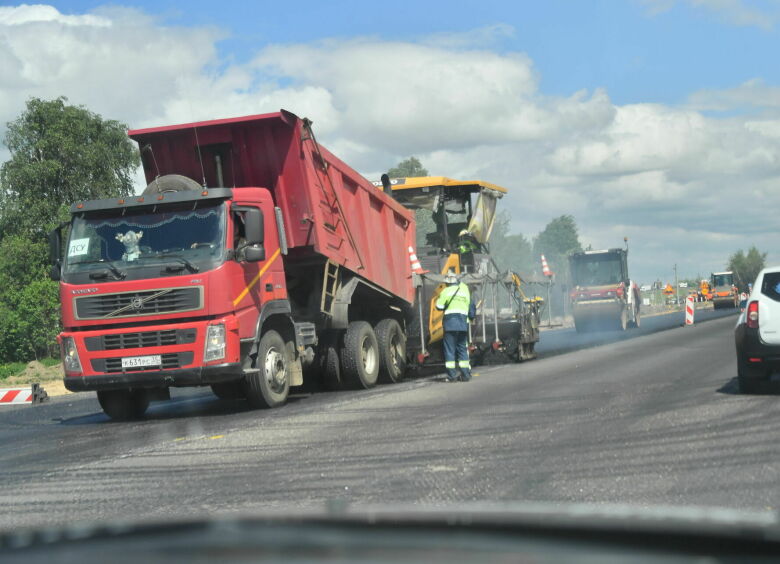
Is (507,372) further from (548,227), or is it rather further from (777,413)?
(548,227)

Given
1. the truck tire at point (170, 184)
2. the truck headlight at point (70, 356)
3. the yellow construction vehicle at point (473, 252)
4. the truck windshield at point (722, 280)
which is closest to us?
the truck headlight at point (70, 356)

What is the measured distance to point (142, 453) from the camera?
28.9 ft

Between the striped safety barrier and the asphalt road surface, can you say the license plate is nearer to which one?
the asphalt road surface

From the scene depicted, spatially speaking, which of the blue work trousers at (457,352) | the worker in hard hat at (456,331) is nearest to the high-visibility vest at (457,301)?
the worker in hard hat at (456,331)

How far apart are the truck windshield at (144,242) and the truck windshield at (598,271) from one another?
26996 millimetres

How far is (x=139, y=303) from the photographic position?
1130 cm

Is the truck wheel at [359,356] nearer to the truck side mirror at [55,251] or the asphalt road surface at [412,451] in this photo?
the asphalt road surface at [412,451]

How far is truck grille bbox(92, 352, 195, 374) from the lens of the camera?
11.3 metres

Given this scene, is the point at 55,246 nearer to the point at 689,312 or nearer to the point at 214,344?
the point at 214,344

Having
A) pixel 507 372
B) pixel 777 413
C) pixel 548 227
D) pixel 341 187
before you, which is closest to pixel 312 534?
pixel 777 413

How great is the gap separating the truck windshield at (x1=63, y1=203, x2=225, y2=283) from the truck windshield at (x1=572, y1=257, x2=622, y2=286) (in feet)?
88.6

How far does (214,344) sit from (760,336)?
6.11 m

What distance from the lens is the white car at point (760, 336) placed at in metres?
11.4

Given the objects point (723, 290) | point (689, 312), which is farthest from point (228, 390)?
point (723, 290)
